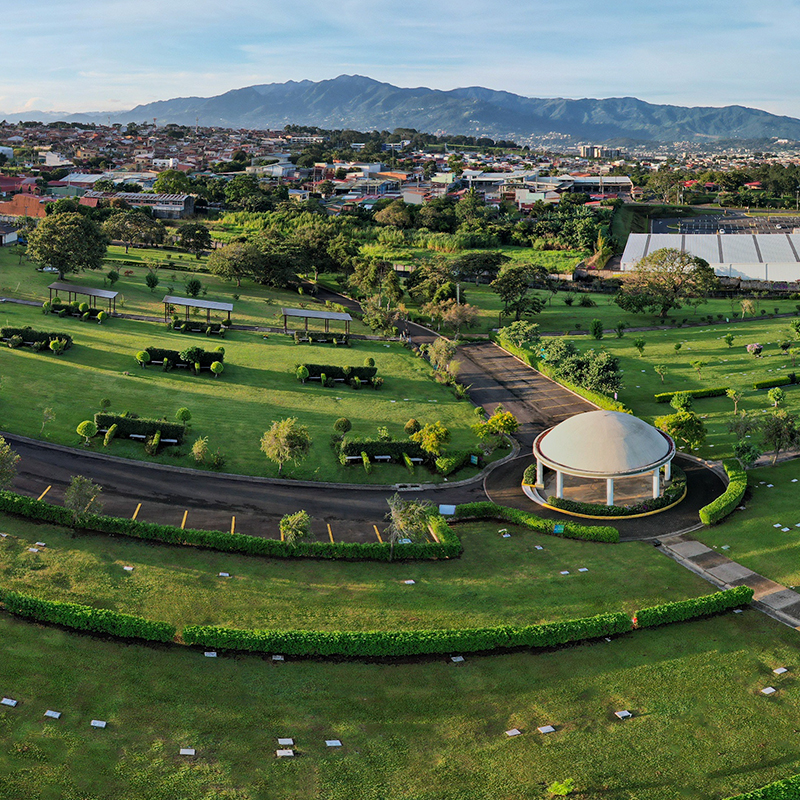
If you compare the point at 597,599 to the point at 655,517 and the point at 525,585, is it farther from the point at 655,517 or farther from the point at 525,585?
the point at 655,517

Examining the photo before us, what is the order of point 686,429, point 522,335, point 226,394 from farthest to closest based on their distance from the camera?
point 522,335 < point 226,394 < point 686,429

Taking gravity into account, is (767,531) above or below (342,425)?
below

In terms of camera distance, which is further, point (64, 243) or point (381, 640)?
point (64, 243)

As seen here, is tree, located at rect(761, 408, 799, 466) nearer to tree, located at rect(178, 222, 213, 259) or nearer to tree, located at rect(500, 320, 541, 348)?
tree, located at rect(500, 320, 541, 348)

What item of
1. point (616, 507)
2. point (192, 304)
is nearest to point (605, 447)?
→ point (616, 507)

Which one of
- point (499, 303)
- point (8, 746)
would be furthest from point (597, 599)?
point (499, 303)

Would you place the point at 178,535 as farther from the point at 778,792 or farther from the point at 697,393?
the point at 697,393
